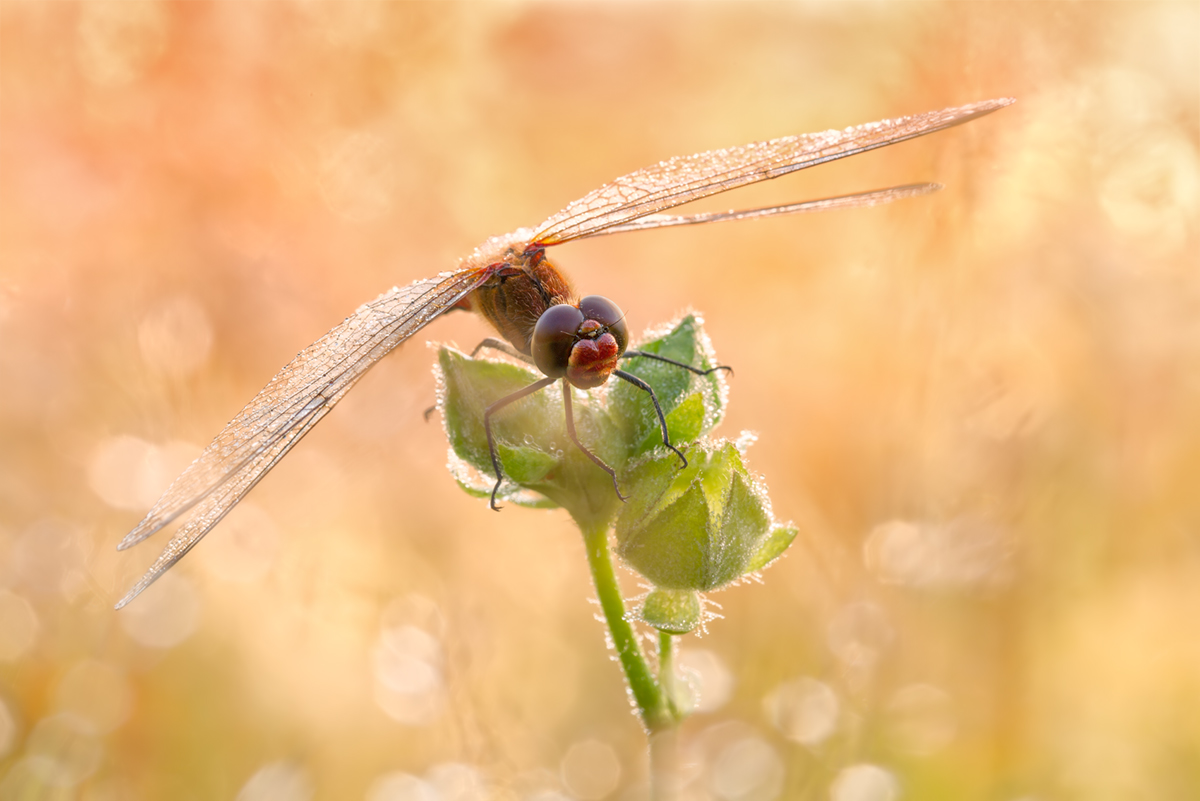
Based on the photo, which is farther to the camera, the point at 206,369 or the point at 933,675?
the point at 206,369

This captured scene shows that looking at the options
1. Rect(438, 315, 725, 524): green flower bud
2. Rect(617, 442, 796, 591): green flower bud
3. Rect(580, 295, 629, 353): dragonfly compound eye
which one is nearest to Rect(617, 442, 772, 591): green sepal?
Rect(617, 442, 796, 591): green flower bud

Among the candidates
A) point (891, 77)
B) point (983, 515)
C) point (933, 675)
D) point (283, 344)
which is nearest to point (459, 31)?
point (283, 344)

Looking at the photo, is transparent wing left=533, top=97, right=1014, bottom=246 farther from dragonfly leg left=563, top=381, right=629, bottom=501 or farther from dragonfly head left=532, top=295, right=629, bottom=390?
dragonfly leg left=563, top=381, right=629, bottom=501

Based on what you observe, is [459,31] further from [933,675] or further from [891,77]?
[933,675]

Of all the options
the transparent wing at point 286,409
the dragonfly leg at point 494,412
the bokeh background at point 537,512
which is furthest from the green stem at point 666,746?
the transparent wing at point 286,409

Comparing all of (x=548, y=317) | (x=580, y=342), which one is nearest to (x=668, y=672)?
(x=580, y=342)

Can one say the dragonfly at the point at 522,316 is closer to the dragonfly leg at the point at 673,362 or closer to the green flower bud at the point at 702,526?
the dragonfly leg at the point at 673,362

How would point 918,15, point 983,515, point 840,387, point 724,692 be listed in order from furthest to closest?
point 840,387 → point 918,15 → point 983,515 → point 724,692
